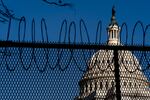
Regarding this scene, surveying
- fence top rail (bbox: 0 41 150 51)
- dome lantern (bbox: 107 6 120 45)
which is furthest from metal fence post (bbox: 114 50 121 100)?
dome lantern (bbox: 107 6 120 45)

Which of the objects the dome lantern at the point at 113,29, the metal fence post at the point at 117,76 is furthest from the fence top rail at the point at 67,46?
the dome lantern at the point at 113,29

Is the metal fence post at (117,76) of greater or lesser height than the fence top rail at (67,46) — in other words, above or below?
below

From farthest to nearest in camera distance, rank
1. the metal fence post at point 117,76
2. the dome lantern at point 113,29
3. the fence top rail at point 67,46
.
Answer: the dome lantern at point 113,29
the metal fence post at point 117,76
the fence top rail at point 67,46

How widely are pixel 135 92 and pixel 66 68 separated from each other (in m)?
0.94

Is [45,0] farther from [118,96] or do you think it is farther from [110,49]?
[118,96]

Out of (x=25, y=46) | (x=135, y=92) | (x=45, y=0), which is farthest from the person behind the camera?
(x=135, y=92)

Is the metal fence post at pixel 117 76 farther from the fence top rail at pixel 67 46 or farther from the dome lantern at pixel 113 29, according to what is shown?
the dome lantern at pixel 113 29

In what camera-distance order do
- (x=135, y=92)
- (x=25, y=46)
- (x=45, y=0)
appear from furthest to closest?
(x=135, y=92) → (x=25, y=46) → (x=45, y=0)

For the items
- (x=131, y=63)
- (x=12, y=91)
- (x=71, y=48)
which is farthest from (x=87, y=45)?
(x=12, y=91)

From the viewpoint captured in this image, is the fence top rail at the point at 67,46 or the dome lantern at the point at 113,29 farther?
the dome lantern at the point at 113,29

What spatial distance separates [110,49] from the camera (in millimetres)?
4656

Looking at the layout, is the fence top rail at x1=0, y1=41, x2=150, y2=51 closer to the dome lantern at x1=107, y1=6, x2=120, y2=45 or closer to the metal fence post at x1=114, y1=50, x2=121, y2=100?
the metal fence post at x1=114, y1=50, x2=121, y2=100

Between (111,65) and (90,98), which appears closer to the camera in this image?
(111,65)

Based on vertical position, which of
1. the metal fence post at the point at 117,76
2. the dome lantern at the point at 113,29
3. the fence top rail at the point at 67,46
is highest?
the dome lantern at the point at 113,29
